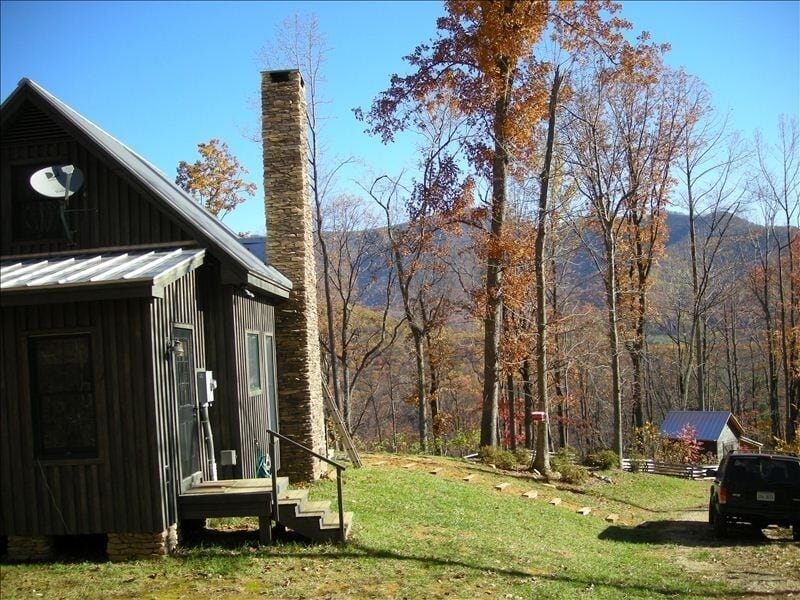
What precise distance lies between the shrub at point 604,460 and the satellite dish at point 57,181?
58.5 feet

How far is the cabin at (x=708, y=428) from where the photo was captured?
3134 cm

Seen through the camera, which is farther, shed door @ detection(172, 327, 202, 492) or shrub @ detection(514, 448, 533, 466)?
shrub @ detection(514, 448, 533, 466)

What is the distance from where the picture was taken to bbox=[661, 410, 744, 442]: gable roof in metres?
31.3

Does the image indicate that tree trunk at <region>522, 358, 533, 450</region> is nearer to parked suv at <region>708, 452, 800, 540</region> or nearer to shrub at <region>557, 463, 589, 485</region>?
shrub at <region>557, 463, 589, 485</region>

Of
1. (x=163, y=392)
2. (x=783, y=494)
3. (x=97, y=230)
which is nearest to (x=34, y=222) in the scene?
(x=97, y=230)

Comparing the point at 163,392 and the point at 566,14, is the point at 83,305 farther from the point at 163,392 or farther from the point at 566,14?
the point at 566,14

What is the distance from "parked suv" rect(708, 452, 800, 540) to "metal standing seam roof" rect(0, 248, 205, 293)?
10084mm

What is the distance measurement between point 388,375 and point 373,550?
4183cm

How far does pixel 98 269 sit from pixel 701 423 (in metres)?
29.5

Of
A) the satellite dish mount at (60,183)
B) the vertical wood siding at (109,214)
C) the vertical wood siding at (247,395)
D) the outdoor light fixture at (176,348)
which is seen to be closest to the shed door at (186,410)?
the outdoor light fixture at (176,348)

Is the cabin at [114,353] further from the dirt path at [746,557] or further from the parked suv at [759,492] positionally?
the parked suv at [759,492]

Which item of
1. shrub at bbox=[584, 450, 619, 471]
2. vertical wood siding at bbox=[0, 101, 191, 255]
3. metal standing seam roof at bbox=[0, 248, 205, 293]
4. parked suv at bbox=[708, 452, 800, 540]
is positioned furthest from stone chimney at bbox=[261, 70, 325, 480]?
shrub at bbox=[584, 450, 619, 471]

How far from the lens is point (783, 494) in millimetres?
12492

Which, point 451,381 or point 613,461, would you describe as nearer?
point 613,461
